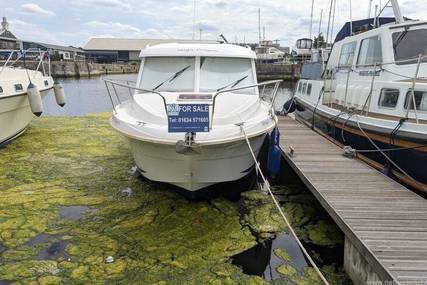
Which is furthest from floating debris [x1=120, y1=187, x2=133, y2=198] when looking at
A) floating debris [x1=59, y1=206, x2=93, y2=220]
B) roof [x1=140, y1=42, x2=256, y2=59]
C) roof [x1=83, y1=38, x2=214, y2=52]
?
roof [x1=83, y1=38, x2=214, y2=52]

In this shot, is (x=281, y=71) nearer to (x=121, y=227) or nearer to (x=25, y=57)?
(x=25, y=57)

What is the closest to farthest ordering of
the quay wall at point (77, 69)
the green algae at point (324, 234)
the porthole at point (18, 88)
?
1. the green algae at point (324, 234)
2. the porthole at point (18, 88)
3. the quay wall at point (77, 69)

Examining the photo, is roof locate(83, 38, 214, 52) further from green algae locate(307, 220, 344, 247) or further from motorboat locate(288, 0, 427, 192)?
green algae locate(307, 220, 344, 247)

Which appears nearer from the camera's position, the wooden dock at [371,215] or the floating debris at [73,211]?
the wooden dock at [371,215]

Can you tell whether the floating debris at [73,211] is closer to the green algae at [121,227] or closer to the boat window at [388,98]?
the green algae at [121,227]

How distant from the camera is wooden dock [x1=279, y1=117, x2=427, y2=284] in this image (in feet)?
12.3

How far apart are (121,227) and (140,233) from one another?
1.19 ft

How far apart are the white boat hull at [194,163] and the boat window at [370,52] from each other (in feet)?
12.8

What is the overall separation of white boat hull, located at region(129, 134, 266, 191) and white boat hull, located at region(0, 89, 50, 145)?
503cm

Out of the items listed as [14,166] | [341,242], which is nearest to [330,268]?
[341,242]

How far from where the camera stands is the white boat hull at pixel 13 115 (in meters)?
9.37

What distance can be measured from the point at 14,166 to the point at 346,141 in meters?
7.27

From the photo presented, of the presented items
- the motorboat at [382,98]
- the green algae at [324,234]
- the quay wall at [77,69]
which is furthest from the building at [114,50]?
the green algae at [324,234]

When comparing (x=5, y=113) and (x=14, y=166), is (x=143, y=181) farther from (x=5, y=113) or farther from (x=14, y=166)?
(x=5, y=113)
